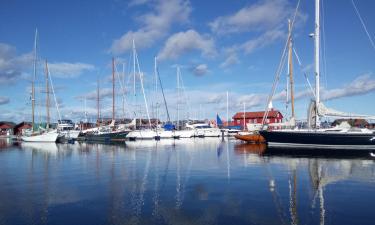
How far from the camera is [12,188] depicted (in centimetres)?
1712

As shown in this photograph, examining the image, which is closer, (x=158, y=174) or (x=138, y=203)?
(x=138, y=203)

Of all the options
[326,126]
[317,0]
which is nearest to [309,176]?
[326,126]

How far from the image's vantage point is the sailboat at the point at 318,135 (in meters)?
37.2

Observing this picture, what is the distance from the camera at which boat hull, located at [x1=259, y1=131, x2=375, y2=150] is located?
37125 mm

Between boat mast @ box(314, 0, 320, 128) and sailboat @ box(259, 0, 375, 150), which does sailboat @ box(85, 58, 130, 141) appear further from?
boat mast @ box(314, 0, 320, 128)

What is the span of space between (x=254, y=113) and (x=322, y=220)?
128m

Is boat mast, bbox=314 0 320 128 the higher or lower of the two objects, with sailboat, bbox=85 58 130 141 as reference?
higher

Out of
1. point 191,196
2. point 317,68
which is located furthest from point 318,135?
point 191,196

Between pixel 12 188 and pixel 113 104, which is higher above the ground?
pixel 113 104

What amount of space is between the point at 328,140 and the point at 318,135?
3.91ft

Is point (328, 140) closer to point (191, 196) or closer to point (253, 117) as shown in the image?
point (191, 196)

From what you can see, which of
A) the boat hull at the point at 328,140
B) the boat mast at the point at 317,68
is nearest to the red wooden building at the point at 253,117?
the boat mast at the point at 317,68

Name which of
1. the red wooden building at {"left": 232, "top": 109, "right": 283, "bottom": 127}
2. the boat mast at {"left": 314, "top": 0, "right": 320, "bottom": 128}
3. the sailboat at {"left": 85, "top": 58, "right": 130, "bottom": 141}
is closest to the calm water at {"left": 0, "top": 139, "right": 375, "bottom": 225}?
the boat mast at {"left": 314, "top": 0, "right": 320, "bottom": 128}

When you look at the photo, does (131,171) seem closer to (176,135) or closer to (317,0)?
(317,0)
